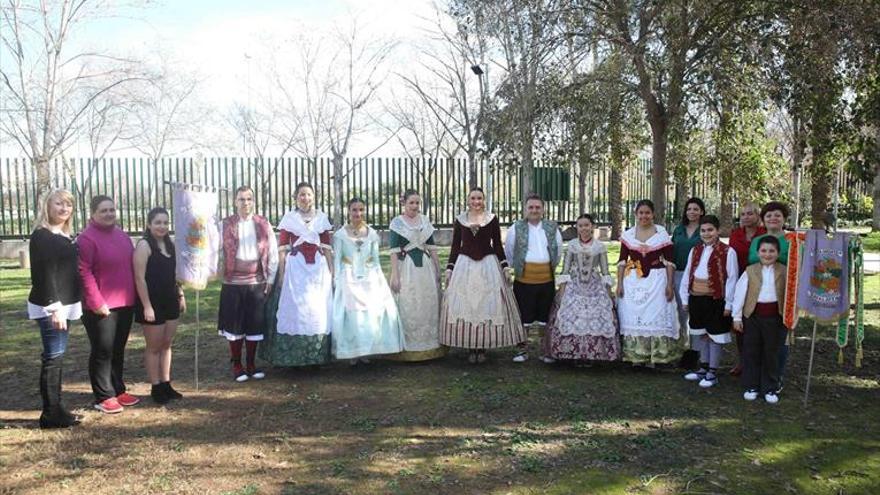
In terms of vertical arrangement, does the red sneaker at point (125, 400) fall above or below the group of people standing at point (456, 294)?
below

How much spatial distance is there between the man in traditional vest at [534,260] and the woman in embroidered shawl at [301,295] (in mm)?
1691

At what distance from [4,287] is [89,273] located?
771cm

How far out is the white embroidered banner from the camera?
16.6 feet

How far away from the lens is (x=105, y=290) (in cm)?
465

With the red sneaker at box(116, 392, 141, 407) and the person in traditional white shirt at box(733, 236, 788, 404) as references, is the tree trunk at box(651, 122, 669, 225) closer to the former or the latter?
the person in traditional white shirt at box(733, 236, 788, 404)

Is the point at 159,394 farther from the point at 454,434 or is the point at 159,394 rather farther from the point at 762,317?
the point at 762,317

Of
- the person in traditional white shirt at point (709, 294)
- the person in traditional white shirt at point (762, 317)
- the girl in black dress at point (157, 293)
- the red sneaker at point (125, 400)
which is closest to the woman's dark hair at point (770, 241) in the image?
the person in traditional white shirt at point (762, 317)

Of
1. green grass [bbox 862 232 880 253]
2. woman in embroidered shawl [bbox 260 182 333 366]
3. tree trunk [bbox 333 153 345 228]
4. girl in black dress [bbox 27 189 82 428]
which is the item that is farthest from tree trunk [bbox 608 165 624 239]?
girl in black dress [bbox 27 189 82 428]

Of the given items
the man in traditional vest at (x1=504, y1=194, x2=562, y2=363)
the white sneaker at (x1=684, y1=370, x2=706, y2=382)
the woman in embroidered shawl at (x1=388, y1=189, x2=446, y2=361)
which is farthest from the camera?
the man in traditional vest at (x1=504, y1=194, x2=562, y2=363)

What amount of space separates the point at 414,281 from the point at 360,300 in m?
0.52

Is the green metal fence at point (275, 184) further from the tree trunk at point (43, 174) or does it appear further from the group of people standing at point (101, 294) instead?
the group of people standing at point (101, 294)

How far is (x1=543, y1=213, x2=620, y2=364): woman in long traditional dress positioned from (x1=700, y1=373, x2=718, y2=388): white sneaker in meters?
0.70

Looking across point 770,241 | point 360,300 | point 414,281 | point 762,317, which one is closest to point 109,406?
point 360,300

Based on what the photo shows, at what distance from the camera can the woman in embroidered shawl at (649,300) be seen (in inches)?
225
